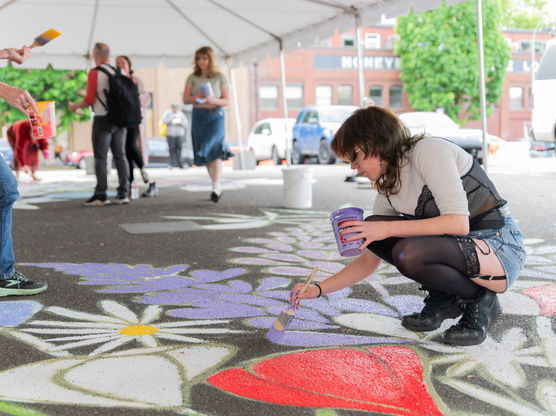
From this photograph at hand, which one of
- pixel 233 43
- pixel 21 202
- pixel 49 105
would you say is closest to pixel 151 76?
pixel 233 43

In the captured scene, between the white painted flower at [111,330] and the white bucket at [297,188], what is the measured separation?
4.54 metres

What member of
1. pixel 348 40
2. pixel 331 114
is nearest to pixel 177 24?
pixel 331 114

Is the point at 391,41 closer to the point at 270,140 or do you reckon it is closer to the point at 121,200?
the point at 270,140

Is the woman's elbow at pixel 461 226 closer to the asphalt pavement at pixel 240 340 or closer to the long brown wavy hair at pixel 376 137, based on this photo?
the long brown wavy hair at pixel 376 137

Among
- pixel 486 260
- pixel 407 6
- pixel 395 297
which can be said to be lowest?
pixel 395 297

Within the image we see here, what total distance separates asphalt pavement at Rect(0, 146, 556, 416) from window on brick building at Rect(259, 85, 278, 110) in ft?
105

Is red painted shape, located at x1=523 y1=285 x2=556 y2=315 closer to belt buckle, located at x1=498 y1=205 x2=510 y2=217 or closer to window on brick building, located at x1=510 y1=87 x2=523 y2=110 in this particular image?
belt buckle, located at x1=498 y1=205 x2=510 y2=217

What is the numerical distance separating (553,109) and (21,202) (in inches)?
402

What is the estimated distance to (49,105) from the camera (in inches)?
160

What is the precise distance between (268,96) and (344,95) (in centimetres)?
461

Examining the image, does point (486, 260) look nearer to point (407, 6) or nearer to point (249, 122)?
point (407, 6)

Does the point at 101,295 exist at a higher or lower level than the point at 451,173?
lower

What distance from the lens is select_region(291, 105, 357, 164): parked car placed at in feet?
66.1

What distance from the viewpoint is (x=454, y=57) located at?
36.4 metres
